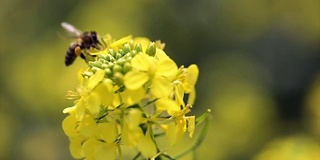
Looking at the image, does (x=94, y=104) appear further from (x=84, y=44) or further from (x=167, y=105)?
(x=84, y=44)

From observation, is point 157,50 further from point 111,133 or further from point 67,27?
point 67,27

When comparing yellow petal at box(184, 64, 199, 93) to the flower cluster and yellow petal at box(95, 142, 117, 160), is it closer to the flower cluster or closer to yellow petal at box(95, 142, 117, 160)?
the flower cluster

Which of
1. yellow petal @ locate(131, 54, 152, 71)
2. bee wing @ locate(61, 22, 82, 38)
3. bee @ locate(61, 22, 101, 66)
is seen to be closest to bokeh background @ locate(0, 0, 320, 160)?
bee wing @ locate(61, 22, 82, 38)

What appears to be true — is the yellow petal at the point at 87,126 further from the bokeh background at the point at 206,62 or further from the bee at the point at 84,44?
the bokeh background at the point at 206,62

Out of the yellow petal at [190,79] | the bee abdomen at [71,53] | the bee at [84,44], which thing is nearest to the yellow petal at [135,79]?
the yellow petal at [190,79]

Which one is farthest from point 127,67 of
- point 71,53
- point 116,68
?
point 71,53

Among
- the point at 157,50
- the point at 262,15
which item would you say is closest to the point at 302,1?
the point at 262,15
